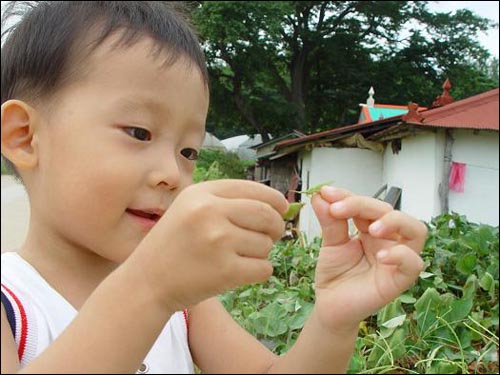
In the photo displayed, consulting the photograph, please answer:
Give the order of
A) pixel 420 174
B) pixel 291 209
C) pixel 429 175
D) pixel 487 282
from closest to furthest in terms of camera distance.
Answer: pixel 291 209 < pixel 487 282 < pixel 429 175 < pixel 420 174

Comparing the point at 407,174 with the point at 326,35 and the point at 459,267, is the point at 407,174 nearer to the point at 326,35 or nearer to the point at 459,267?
the point at 326,35

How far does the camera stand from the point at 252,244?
1.36 ft

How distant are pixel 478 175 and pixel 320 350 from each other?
2777mm

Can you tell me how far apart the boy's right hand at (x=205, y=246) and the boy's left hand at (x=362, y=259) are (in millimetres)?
123

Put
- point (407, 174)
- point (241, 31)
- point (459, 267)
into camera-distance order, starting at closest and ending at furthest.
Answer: point (459, 267) → point (407, 174) → point (241, 31)

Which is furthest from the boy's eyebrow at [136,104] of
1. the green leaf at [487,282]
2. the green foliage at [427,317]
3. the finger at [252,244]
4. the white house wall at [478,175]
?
the white house wall at [478,175]

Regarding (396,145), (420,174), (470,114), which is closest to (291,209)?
(470,114)

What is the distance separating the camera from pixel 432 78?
4426 millimetres

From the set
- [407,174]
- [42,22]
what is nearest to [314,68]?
[407,174]

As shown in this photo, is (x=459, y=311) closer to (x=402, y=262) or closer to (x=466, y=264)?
(x=466, y=264)

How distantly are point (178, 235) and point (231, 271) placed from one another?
1.9 inches

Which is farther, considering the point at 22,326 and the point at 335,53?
the point at 335,53

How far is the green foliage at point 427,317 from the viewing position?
40.3 inches

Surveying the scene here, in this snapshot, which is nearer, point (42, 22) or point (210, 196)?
point (210, 196)
